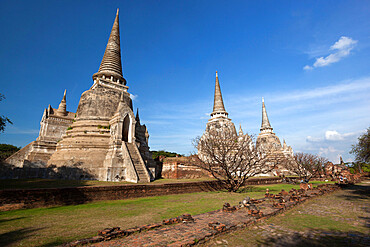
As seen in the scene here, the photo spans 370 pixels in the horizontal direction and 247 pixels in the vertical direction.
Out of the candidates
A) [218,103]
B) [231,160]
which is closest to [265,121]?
[218,103]

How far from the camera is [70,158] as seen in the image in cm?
1591

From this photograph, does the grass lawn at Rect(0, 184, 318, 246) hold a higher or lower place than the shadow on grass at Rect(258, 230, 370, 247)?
higher

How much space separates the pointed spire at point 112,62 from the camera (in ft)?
74.2

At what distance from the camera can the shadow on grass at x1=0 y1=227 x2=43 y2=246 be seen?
429 cm

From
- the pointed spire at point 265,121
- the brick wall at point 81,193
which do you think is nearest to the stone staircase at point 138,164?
the brick wall at point 81,193

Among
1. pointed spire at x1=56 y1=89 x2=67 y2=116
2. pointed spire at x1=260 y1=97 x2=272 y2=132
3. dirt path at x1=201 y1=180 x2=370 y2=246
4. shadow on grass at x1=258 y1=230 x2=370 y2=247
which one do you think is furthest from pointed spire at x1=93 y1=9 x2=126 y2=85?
pointed spire at x1=260 y1=97 x2=272 y2=132

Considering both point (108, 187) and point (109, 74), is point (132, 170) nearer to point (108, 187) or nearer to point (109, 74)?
point (108, 187)

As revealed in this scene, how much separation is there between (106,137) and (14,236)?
1348 cm

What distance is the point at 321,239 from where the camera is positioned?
4582 millimetres

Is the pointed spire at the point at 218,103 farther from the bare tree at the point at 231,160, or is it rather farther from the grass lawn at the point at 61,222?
the grass lawn at the point at 61,222

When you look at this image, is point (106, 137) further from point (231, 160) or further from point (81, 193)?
point (231, 160)

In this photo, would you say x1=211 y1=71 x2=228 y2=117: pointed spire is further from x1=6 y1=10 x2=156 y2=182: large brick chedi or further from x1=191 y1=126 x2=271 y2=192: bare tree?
x1=191 y1=126 x2=271 y2=192: bare tree

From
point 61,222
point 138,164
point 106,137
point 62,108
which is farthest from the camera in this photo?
point 62,108

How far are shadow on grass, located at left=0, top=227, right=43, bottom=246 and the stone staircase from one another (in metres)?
8.50
